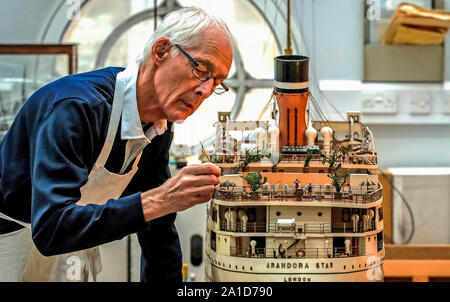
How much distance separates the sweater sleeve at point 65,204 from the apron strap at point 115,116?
4.5 inches

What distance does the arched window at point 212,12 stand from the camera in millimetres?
1771

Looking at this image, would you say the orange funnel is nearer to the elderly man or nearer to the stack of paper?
the elderly man

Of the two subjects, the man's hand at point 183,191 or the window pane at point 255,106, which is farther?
the window pane at point 255,106

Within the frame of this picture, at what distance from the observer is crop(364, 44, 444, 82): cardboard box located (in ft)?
5.34

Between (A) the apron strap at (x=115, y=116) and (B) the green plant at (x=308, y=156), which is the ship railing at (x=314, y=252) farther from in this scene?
(A) the apron strap at (x=115, y=116)

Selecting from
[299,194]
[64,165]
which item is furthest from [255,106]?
[64,165]

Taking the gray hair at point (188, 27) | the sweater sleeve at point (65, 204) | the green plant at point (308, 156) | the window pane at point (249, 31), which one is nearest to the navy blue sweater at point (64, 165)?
the sweater sleeve at point (65, 204)

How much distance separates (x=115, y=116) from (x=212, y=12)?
92cm

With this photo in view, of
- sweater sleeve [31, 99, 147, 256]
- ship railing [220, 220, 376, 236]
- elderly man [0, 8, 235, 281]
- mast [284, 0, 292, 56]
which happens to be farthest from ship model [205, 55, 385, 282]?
sweater sleeve [31, 99, 147, 256]

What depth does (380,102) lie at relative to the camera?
1691 mm

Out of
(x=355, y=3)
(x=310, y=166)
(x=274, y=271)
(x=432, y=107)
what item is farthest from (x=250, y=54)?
(x=274, y=271)

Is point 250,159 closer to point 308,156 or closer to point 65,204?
point 308,156

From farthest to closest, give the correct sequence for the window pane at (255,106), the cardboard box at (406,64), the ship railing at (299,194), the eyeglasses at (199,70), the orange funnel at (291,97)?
1. the cardboard box at (406,64)
2. the window pane at (255,106)
3. the orange funnel at (291,97)
4. the ship railing at (299,194)
5. the eyeglasses at (199,70)
